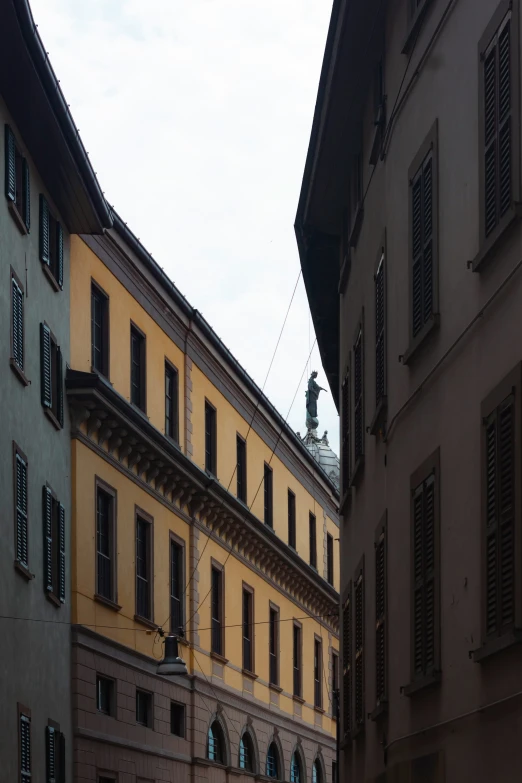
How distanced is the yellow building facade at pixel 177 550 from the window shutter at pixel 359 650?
917 centimetres

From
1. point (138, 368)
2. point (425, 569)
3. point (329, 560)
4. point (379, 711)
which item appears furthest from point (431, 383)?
point (329, 560)

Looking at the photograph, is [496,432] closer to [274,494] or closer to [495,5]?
[495,5]

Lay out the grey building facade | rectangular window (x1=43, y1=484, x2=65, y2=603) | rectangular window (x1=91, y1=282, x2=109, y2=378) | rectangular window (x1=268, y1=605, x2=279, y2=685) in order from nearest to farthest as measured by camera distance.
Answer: the grey building facade, rectangular window (x1=43, y1=484, x2=65, y2=603), rectangular window (x1=91, y1=282, x2=109, y2=378), rectangular window (x1=268, y1=605, x2=279, y2=685)

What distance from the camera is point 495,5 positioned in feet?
42.8

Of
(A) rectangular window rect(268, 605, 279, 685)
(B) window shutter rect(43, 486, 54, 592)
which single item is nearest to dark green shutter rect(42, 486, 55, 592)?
(B) window shutter rect(43, 486, 54, 592)

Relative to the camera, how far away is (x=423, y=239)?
1605cm

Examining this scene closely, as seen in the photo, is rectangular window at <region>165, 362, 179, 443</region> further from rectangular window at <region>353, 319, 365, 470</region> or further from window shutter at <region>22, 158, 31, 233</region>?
rectangular window at <region>353, 319, 365, 470</region>

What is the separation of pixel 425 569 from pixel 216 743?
83.7 feet

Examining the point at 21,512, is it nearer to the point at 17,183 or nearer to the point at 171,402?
the point at 17,183

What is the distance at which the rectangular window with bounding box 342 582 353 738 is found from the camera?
2288 cm

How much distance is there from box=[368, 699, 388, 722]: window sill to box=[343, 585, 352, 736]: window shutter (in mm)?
3828

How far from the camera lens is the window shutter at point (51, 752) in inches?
1069

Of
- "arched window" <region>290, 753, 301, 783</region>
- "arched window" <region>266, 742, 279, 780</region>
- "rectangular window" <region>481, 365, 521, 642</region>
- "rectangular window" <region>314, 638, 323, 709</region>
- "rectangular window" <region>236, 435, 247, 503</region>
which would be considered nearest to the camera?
"rectangular window" <region>481, 365, 521, 642</region>

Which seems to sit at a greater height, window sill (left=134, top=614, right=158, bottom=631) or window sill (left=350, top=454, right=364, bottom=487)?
window sill (left=350, top=454, right=364, bottom=487)
